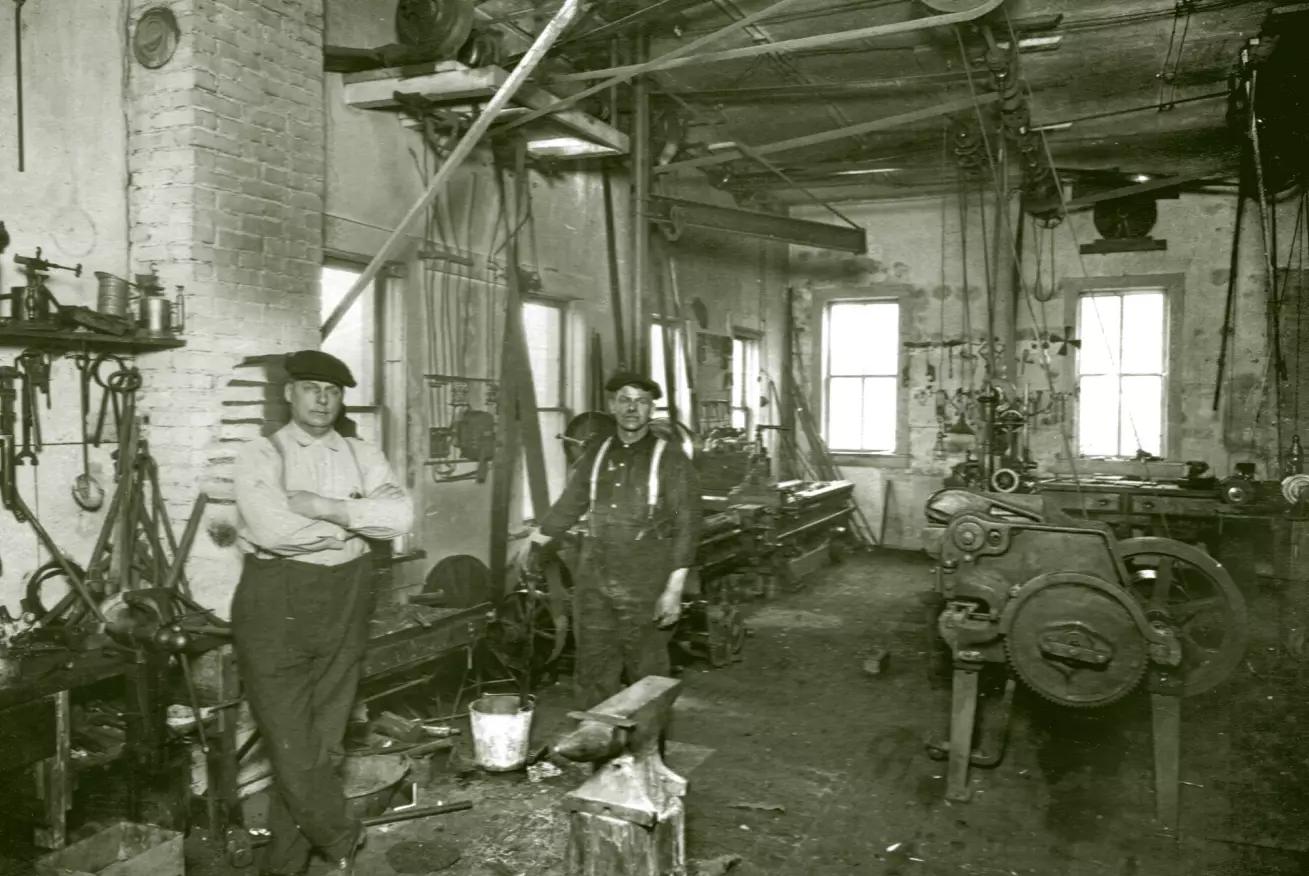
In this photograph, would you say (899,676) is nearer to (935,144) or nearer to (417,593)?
(417,593)

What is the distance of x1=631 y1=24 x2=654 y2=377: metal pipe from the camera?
7.32 m

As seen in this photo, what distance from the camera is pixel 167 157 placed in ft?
14.9

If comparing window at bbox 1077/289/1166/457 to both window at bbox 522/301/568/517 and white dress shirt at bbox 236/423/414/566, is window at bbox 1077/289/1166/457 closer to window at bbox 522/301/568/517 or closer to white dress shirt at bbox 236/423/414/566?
window at bbox 522/301/568/517

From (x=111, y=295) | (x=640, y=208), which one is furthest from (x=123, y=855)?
(x=640, y=208)

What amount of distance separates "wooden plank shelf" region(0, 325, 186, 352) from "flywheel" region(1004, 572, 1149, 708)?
13.4 feet

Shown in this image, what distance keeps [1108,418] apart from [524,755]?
9.23 meters

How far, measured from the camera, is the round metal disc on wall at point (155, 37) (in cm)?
455

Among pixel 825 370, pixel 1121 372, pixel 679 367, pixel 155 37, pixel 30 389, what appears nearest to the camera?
pixel 30 389

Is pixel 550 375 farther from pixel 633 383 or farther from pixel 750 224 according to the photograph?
pixel 633 383

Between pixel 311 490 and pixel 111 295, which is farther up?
pixel 111 295

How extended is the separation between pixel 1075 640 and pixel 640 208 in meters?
4.40

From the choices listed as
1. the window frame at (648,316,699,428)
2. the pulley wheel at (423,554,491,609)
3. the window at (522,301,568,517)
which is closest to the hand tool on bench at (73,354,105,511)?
the pulley wheel at (423,554,491,609)

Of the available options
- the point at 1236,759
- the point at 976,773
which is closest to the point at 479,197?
the point at 976,773

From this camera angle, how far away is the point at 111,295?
14.3ft
